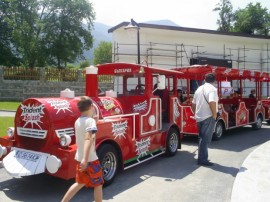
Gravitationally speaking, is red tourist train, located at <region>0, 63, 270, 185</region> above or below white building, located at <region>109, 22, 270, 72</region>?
below

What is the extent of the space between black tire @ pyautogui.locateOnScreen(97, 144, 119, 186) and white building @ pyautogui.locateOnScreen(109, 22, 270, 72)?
46.9 feet

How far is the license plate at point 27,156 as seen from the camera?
5.29 m

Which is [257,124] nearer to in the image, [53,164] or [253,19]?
[53,164]

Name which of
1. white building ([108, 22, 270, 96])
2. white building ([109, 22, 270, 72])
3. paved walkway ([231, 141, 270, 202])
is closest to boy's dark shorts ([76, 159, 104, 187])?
paved walkway ([231, 141, 270, 202])

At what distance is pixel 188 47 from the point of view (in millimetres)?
23953

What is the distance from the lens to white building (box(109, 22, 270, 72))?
71.9 ft

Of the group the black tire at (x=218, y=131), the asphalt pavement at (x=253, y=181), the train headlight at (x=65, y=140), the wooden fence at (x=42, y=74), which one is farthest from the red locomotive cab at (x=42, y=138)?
the wooden fence at (x=42, y=74)

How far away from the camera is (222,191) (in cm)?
561

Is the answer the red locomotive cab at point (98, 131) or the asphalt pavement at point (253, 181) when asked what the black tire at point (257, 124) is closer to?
the asphalt pavement at point (253, 181)

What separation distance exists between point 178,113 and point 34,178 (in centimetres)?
458

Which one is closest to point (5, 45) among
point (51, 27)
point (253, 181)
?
point (51, 27)

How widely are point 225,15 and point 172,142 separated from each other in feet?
152

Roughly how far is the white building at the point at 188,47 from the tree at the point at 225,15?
23.9m

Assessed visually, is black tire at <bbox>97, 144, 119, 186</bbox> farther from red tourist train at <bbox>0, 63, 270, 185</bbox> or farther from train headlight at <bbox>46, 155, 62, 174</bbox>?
train headlight at <bbox>46, 155, 62, 174</bbox>
